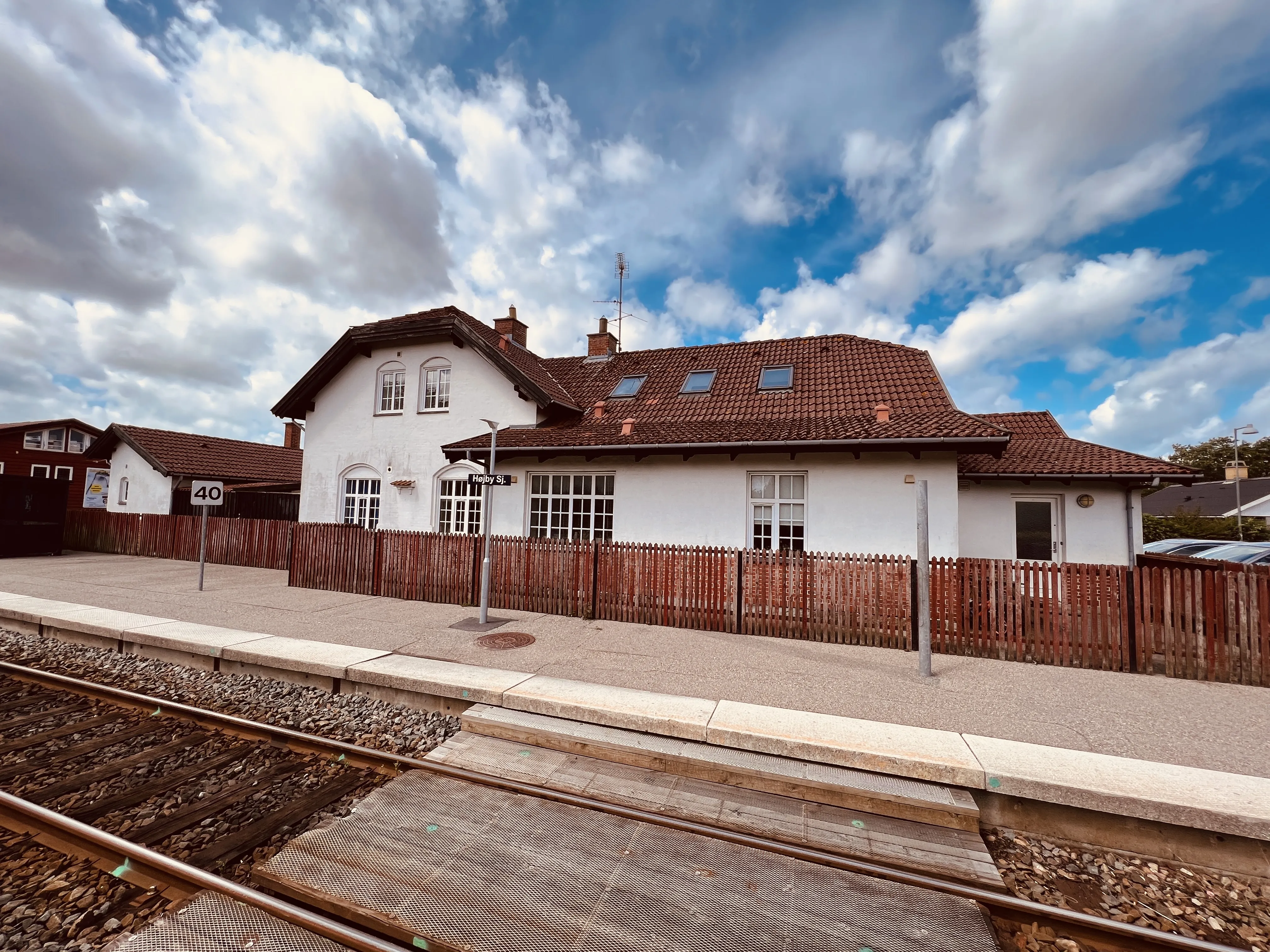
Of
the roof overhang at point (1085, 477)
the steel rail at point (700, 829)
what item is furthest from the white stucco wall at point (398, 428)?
the roof overhang at point (1085, 477)

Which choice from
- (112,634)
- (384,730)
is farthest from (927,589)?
(112,634)

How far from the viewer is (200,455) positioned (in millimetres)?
22078

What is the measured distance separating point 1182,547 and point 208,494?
28.7m

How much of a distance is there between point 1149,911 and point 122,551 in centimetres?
2469

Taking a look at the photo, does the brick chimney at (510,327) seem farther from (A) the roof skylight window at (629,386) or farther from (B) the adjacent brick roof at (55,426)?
(B) the adjacent brick roof at (55,426)

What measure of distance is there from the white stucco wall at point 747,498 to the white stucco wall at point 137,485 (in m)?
16.6

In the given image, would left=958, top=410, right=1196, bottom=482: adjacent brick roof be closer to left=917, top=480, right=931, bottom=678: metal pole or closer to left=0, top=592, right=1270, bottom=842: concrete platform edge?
left=917, top=480, right=931, bottom=678: metal pole

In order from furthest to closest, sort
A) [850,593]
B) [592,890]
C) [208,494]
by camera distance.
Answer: [208,494], [850,593], [592,890]

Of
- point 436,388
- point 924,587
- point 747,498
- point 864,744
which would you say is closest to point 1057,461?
point 747,498

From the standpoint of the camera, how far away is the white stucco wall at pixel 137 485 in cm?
2025

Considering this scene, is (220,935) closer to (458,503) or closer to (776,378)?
(458,503)

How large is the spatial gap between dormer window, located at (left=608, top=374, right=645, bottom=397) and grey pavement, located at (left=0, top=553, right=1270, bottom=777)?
741 centimetres

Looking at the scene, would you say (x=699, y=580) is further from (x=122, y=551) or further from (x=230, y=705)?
(x=122, y=551)

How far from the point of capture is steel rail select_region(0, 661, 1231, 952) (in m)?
2.82
